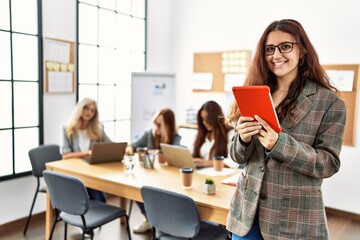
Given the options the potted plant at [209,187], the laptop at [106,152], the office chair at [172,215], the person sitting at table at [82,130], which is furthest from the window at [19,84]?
the potted plant at [209,187]

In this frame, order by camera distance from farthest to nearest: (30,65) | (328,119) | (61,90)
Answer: (61,90) < (30,65) < (328,119)

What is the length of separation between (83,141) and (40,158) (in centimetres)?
45

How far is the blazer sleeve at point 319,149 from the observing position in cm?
120

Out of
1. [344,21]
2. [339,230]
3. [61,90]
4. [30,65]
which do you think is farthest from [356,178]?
[30,65]

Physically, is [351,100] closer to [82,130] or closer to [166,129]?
[166,129]

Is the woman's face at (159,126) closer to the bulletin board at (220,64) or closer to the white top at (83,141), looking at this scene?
the white top at (83,141)

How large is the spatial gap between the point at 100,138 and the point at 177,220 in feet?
6.01

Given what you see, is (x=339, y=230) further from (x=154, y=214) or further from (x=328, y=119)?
(x=328, y=119)

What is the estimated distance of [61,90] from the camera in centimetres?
387

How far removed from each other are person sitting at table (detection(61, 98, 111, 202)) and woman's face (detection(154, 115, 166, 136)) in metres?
0.59

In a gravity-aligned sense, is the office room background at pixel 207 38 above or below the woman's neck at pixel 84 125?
above

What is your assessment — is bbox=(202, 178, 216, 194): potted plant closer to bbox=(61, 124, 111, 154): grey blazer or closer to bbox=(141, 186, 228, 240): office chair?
bbox=(141, 186, 228, 240): office chair

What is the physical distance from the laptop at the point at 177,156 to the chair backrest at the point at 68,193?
74 cm

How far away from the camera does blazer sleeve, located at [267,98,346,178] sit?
3.95ft
